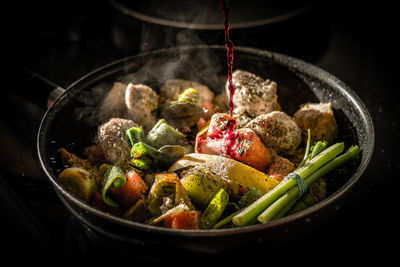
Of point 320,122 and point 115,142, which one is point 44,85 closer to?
point 115,142

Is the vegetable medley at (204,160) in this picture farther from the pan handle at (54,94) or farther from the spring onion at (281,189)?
the pan handle at (54,94)

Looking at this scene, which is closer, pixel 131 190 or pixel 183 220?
pixel 183 220

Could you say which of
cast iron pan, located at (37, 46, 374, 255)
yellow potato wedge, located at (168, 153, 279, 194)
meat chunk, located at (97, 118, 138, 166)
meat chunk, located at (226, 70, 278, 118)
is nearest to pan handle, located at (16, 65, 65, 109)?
cast iron pan, located at (37, 46, 374, 255)

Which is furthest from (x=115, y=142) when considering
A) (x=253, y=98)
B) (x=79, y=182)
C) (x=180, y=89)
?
(x=253, y=98)

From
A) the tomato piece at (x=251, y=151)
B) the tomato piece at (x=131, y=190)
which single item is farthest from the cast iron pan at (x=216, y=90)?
the tomato piece at (x=251, y=151)

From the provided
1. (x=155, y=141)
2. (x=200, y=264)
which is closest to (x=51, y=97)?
(x=155, y=141)

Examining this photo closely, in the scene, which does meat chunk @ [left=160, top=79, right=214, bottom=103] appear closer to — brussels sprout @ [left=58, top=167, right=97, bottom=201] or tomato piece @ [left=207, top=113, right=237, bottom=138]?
tomato piece @ [left=207, top=113, right=237, bottom=138]

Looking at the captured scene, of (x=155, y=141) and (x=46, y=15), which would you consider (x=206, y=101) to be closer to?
(x=155, y=141)
